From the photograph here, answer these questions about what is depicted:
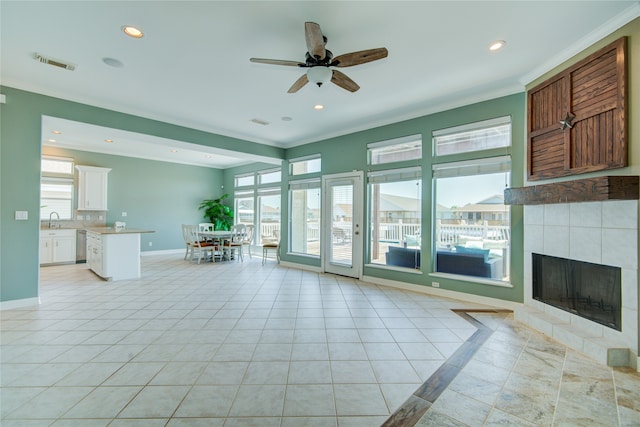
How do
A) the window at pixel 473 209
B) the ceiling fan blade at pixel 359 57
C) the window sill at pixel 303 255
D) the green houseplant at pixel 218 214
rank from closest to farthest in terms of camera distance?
1. the ceiling fan blade at pixel 359 57
2. the window at pixel 473 209
3. the window sill at pixel 303 255
4. the green houseplant at pixel 218 214

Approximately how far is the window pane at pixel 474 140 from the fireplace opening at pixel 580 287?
163 centimetres

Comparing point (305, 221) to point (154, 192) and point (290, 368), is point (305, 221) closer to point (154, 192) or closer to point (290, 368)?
point (290, 368)

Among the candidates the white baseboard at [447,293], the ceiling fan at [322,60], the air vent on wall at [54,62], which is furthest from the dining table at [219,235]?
the ceiling fan at [322,60]

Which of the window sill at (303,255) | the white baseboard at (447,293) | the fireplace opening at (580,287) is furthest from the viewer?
the window sill at (303,255)

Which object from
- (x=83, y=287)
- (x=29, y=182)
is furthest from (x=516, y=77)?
(x=83, y=287)

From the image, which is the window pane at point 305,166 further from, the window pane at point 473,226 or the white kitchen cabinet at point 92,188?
the white kitchen cabinet at point 92,188

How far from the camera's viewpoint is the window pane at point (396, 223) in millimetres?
4797

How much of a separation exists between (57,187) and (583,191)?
10.1 metres

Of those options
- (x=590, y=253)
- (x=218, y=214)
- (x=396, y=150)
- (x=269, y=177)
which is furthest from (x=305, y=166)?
(x=590, y=253)

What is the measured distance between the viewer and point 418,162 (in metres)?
4.71

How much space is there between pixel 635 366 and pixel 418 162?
333 cm

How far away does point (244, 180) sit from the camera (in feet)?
31.0

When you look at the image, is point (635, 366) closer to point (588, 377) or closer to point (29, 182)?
point (588, 377)

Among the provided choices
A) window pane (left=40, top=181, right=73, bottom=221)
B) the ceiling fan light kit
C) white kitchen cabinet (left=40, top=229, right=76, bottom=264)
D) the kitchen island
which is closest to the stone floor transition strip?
the ceiling fan light kit
